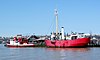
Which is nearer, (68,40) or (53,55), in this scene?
(53,55)

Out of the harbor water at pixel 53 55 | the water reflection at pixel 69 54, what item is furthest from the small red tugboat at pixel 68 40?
the harbor water at pixel 53 55

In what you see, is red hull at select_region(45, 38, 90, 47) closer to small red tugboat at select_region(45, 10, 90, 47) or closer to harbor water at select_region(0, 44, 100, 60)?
small red tugboat at select_region(45, 10, 90, 47)

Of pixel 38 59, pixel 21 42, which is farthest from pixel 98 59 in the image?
pixel 21 42

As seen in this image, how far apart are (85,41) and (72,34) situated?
14775 millimetres

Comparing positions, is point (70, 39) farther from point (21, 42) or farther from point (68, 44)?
point (21, 42)

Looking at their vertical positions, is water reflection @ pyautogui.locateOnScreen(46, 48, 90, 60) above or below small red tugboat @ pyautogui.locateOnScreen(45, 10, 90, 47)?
below

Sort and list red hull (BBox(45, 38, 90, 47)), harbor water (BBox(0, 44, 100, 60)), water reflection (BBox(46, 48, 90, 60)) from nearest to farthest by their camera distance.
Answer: harbor water (BBox(0, 44, 100, 60))
water reflection (BBox(46, 48, 90, 60))
red hull (BBox(45, 38, 90, 47))

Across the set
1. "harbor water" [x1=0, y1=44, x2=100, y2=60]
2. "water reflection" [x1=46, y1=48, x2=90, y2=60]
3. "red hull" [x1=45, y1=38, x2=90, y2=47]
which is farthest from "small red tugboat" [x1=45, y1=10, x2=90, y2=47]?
"harbor water" [x1=0, y1=44, x2=100, y2=60]

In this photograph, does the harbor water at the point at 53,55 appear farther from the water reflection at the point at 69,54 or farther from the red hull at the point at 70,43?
the red hull at the point at 70,43

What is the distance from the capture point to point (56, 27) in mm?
136250

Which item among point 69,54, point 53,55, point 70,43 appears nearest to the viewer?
point 53,55

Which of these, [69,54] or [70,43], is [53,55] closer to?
[69,54]

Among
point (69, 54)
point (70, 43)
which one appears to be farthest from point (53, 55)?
point (70, 43)

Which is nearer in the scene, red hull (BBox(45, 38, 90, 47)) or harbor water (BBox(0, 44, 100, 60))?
harbor water (BBox(0, 44, 100, 60))
